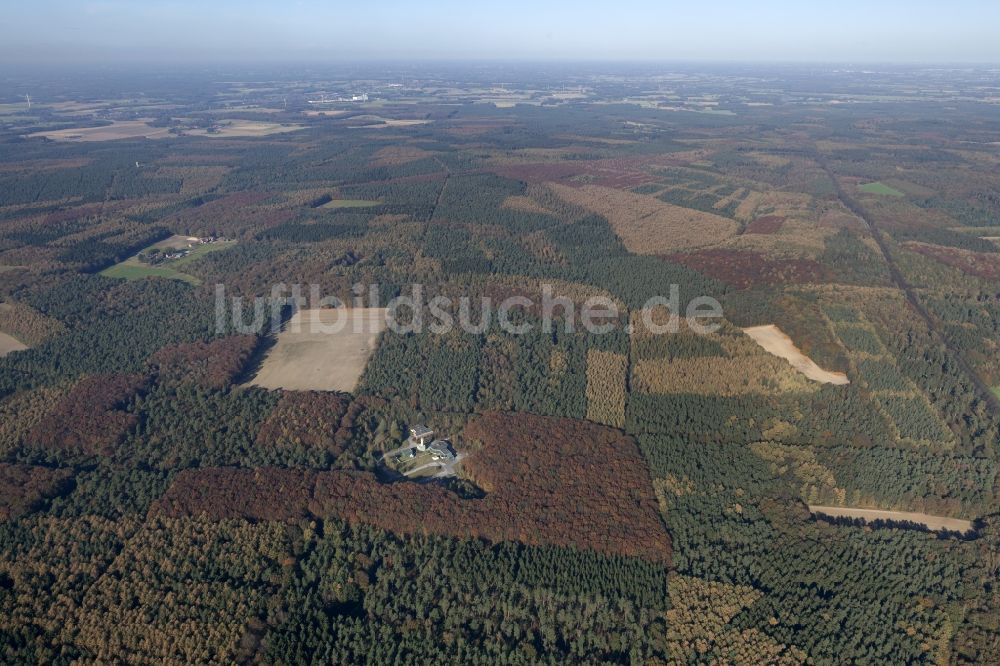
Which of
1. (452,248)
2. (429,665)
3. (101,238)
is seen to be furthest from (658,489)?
(101,238)

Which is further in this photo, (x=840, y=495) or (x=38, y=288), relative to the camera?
(x=38, y=288)

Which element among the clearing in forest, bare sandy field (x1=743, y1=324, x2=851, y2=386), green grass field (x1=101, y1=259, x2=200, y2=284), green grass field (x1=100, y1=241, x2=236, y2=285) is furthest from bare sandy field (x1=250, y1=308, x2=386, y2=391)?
the clearing in forest

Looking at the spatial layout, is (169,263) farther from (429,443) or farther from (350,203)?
(429,443)

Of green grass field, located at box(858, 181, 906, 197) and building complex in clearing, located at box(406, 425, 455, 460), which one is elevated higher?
green grass field, located at box(858, 181, 906, 197)

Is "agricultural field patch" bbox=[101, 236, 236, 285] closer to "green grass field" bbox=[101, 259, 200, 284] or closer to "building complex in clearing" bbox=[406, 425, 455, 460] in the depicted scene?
"green grass field" bbox=[101, 259, 200, 284]

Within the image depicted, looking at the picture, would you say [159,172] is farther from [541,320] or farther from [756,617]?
[756,617]

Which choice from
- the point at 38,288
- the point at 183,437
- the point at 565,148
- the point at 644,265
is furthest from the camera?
A: the point at 565,148
